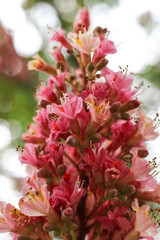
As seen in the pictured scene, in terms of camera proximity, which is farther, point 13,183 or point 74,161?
point 13,183

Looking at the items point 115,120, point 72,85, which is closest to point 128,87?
point 115,120

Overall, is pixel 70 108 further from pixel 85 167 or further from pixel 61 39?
pixel 61 39

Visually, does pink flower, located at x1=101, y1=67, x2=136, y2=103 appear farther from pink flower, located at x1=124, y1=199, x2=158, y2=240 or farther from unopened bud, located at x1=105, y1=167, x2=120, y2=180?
pink flower, located at x1=124, y1=199, x2=158, y2=240

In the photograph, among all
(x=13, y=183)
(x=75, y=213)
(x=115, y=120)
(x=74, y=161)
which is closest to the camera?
(x=75, y=213)

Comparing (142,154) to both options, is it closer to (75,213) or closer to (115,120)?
(115,120)

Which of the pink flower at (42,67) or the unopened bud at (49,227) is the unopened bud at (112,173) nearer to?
the unopened bud at (49,227)

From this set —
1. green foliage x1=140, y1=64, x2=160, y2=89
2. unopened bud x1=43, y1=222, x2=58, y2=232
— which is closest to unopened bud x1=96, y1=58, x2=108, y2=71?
unopened bud x1=43, y1=222, x2=58, y2=232
